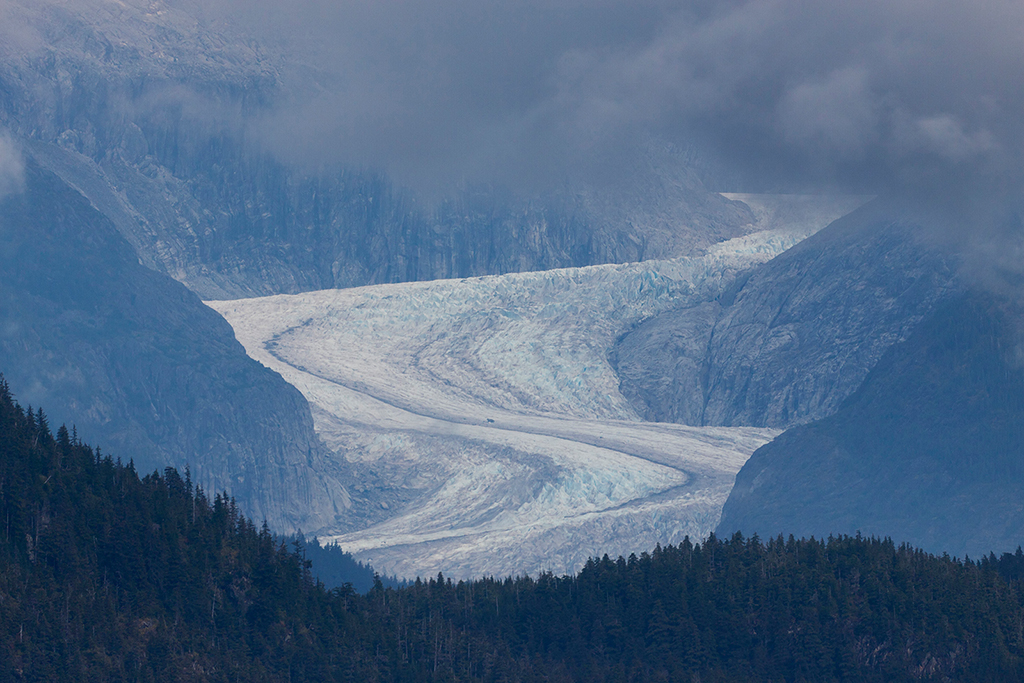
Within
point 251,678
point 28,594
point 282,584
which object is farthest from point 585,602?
point 28,594

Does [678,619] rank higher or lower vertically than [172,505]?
lower

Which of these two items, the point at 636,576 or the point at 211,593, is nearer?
the point at 211,593

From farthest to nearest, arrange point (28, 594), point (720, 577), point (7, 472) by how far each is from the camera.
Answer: point (720, 577), point (7, 472), point (28, 594)

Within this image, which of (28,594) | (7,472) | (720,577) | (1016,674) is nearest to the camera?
(28,594)

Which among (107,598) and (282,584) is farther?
(282,584)

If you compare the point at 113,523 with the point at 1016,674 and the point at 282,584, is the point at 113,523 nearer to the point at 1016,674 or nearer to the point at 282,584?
the point at 282,584

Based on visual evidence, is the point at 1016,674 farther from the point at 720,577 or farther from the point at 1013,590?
the point at 720,577

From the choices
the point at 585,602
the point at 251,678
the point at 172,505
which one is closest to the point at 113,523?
the point at 172,505
